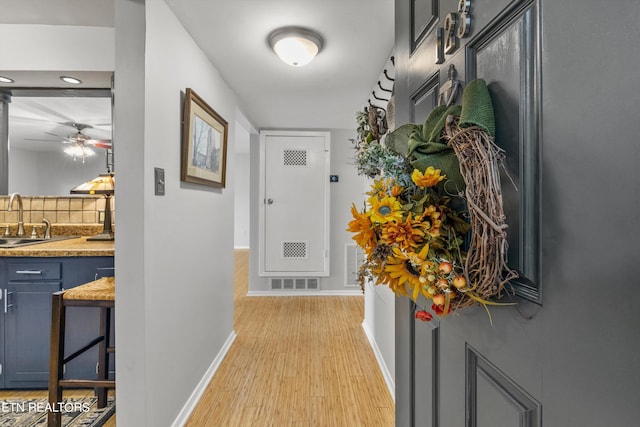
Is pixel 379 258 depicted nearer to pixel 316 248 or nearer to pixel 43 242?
pixel 43 242

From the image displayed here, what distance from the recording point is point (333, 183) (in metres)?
4.21

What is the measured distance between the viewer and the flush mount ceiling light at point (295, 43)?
185 cm

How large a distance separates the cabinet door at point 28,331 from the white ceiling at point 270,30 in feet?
5.67

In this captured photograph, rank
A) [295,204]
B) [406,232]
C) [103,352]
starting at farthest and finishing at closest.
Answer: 1. [295,204]
2. [103,352]
3. [406,232]

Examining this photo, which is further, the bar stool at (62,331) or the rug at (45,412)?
the rug at (45,412)

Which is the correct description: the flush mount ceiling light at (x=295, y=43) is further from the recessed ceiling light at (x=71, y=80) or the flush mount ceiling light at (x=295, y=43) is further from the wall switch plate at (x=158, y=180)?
the recessed ceiling light at (x=71, y=80)

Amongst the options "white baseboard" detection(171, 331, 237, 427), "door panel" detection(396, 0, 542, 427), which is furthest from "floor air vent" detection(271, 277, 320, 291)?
"door panel" detection(396, 0, 542, 427)

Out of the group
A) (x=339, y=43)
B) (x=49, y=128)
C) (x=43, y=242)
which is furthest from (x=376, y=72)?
(x=49, y=128)

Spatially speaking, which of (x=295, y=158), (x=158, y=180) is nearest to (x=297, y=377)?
(x=158, y=180)

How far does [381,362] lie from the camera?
2355mm

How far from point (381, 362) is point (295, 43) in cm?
229

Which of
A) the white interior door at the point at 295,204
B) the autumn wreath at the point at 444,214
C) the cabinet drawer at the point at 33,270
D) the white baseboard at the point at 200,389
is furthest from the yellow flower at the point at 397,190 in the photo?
the white interior door at the point at 295,204

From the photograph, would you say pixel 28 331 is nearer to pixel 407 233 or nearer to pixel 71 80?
pixel 71 80

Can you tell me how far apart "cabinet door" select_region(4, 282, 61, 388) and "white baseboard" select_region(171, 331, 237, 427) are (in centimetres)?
99
